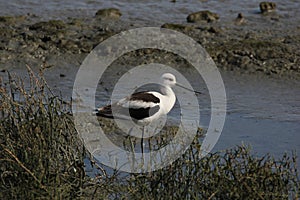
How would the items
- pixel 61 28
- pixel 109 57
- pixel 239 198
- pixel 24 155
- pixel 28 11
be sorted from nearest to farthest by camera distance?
pixel 239 198, pixel 24 155, pixel 109 57, pixel 61 28, pixel 28 11

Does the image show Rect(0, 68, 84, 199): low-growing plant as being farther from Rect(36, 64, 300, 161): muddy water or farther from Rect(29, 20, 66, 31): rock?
Rect(29, 20, 66, 31): rock

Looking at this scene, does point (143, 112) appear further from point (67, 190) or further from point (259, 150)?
point (67, 190)

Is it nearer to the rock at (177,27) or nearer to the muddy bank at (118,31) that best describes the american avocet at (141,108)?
the muddy bank at (118,31)

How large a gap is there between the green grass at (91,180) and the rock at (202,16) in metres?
6.16

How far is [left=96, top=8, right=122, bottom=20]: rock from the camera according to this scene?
475 inches

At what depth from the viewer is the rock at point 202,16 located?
38.3 feet

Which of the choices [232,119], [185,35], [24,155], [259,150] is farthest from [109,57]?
[24,155]

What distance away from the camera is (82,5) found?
42.4ft

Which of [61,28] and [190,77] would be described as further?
[61,28]

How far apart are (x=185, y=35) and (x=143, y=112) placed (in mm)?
3984

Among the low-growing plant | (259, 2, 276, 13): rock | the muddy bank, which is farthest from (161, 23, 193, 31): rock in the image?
the low-growing plant

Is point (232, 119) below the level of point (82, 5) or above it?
below

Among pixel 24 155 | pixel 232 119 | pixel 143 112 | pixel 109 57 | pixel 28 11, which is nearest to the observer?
pixel 24 155

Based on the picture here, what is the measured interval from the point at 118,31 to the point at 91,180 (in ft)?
19.3
